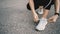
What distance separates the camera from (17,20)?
2.10 m

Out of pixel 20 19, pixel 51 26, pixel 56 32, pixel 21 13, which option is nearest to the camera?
pixel 56 32

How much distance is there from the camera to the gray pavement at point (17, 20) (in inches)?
74.0

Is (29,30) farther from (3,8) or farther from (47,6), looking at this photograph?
(3,8)

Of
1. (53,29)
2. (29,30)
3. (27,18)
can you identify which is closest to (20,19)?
(27,18)

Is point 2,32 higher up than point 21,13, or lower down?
lower down

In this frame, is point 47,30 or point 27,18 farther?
point 27,18

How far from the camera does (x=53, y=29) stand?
1.90 m

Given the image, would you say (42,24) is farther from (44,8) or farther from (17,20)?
(17,20)

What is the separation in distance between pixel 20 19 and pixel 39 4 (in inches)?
11.7

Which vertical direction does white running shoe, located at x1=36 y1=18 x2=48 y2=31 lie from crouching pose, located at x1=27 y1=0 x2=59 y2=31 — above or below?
below

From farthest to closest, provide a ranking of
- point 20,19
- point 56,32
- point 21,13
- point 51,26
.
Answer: point 21,13 < point 20,19 < point 51,26 < point 56,32

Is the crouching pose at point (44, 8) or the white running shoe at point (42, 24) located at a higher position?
the crouching pose at point (44, 8)

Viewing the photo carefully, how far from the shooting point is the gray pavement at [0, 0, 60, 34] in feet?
6.17

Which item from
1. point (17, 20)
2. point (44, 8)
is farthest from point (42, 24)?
point (17, 20)
